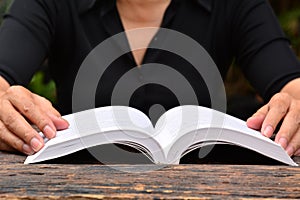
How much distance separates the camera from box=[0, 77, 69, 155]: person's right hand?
851 mm

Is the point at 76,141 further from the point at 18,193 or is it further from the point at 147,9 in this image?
the point at 147,9

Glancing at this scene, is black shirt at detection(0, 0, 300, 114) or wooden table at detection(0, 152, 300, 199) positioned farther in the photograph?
black shirt at detection(0, 0, 300, 114)

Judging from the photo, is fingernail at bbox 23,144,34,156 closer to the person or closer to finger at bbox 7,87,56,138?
finger at bbox 7,87,56,138

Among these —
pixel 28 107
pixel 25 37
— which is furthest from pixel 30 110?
pixel 25 37

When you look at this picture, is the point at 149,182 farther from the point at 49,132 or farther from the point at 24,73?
the point at 24,73

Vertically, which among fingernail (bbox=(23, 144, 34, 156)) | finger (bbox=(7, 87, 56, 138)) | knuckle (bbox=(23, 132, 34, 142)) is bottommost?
fingernail (bbox=(23, 144, 34, 156))

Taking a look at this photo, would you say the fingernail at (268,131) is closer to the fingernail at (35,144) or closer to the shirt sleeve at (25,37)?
the fingernail at (35,144)

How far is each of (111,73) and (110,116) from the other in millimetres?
485

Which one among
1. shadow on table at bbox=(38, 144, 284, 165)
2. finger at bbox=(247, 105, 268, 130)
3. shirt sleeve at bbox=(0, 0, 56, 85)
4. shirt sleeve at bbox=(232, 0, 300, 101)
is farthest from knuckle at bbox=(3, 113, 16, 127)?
shirt sleeve at bbox=(232, 0, 300, 101)

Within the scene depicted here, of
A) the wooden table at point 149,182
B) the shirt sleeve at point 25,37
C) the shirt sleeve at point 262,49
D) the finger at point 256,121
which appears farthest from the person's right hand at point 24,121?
the shirt sleeve at point 262,49

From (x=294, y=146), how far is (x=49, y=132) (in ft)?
1.41

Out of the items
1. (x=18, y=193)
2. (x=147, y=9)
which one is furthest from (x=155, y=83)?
(x=18, y=193)

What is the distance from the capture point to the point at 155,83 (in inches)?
52.9

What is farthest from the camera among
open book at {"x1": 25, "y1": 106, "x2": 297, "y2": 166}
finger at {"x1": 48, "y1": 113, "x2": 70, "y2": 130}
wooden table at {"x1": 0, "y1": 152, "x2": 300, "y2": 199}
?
finger at {"x1": 48, "y1": 113, "x2": 70, "y2": 130}
